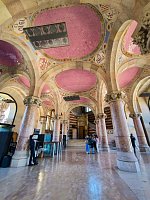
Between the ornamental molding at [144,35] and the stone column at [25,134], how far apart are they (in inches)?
192

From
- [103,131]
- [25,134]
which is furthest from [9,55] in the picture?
[103,131]

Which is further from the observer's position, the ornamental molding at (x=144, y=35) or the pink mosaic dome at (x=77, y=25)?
the pink mosaic dome at (x=77, y=25)

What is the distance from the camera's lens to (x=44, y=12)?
3.46 m

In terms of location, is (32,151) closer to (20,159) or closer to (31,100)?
(20,159)

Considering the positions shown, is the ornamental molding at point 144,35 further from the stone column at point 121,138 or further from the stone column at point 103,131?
the stone column at point 103,131

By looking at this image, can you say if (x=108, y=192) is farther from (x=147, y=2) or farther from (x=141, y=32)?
(x=147, y=2)

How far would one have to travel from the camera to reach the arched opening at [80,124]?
1962cm

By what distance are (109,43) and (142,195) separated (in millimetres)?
4931

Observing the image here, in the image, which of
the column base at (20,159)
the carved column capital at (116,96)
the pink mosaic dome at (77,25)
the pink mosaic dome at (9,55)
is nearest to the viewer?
the pink mosaic dome at (77,25)

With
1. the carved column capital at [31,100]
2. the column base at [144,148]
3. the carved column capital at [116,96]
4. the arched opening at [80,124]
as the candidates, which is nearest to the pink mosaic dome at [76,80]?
the carved column capital at [31,100]

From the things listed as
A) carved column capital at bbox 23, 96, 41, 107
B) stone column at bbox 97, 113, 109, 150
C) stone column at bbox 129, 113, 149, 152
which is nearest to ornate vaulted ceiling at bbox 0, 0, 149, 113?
carved column capital at bbox 23, 96, 41, 107

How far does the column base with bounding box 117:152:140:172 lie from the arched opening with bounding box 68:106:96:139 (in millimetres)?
15756

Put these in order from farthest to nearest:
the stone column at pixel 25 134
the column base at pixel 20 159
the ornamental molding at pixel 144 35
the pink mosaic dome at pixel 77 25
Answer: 1. the stone column at pixel 25 134
2. the column base at pixel 20 159
3. the pink mosaic dome at pixel 77 25
4. the ornamental molding at pixel 144 35

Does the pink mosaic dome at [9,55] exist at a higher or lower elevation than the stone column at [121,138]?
higher
